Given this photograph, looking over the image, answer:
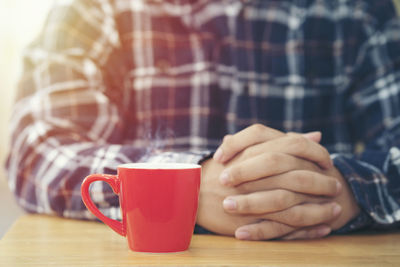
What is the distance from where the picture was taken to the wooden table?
1.72 feet

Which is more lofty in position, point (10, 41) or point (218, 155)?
point (10, 41)

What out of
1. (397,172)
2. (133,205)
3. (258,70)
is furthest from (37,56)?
(397,172)

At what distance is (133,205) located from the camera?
546 millimetres

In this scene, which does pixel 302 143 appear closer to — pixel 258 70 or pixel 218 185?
pixel 218 185

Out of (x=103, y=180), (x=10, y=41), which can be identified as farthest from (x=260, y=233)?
(x=10, y=41)

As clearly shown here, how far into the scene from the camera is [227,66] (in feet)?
3.94

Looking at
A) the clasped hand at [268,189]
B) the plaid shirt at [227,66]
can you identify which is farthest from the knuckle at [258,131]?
the plaid shirt at [227,66]

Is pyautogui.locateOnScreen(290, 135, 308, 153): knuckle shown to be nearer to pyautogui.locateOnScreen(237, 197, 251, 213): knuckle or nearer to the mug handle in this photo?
pyautogui.locateOnScreen(237, 197, 251, 213): knuckle

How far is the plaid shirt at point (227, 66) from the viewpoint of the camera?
115 centimetres

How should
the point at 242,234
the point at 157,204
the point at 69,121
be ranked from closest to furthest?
1. the point at 157,204
2. the point at 242,234
3. the point at 69,121

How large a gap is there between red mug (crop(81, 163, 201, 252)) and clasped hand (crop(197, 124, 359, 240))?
0.12 metres

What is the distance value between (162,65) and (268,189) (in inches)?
24.8

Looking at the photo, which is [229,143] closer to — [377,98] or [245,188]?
[245,188]

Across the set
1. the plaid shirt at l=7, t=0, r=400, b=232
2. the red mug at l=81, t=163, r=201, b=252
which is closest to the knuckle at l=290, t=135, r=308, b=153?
the red mug at l=81, t=163, r=201, b=252
